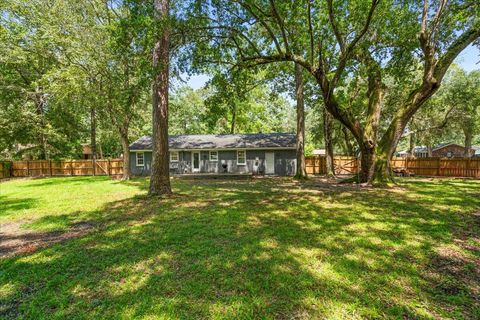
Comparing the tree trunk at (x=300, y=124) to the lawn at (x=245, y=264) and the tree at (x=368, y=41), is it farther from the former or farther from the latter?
the lawn at (x=245, y=264)

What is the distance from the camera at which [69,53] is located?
13750 millimetres

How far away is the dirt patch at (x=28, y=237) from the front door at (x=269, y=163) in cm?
1443

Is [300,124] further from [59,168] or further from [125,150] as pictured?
[59,168]

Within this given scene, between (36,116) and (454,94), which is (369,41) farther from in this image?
(36,116)

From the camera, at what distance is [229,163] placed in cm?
1933

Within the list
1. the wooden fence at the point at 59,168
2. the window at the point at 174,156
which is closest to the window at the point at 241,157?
the window at the point at 174,156

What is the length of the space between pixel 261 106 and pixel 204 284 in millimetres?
25504

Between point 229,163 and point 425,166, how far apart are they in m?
15.5

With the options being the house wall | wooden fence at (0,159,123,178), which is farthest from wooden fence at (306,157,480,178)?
wooden fence at (0,159,123,178)

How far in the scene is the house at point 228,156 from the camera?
18703mm

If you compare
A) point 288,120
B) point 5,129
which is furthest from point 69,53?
point 288,120

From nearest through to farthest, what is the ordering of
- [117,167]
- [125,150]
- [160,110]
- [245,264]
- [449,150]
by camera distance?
[245,264]
[160,110]
[125,150]
[117,167]
[449,150]

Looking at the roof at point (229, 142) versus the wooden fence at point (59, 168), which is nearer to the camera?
the roof at point (229, 142)

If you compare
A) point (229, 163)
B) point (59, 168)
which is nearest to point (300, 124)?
point (229, 163)
